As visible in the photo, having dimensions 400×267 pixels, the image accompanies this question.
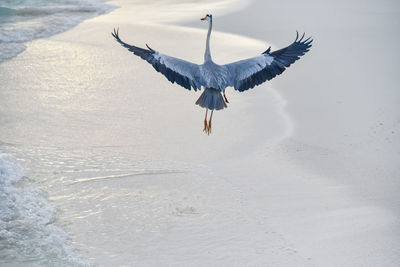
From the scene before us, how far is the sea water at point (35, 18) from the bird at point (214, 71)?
20.6ft

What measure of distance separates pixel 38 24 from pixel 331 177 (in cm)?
Result: 1166

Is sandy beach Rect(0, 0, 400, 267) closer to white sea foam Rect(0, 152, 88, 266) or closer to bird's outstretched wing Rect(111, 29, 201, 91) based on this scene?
white sea foam Rect(0, 152, 88, 266)

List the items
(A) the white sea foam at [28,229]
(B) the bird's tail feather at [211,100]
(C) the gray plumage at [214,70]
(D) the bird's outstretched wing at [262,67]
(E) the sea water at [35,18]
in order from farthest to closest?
(E) the sea water at [35,18] → (D) the bird's outstretched wing at [262,67] → (C) the gray plumage at [214,70] → (B) the bird's tail feather at [211,100] → (A) the white sea foam at [28,229]

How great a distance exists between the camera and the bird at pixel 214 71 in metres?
7.45

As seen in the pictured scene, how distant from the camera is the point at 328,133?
8.94 meters

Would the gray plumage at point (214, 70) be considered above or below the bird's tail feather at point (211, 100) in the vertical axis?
above

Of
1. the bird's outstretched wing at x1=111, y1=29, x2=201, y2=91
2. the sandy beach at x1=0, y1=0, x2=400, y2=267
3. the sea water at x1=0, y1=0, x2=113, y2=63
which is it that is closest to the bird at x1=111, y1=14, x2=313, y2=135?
the bird's outstretched wing at x1=111, y1=29, x2=201, y2=91

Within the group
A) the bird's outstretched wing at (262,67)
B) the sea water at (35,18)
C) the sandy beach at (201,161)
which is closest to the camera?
the sandy beach at (201,161)

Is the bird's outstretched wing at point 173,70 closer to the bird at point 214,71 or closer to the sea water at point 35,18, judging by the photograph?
the bird at point 214,71

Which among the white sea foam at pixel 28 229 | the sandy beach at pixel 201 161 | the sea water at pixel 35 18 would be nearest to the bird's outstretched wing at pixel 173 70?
the sandy beach at pixel 201 161

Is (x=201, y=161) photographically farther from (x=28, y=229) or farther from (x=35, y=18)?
(x=35, y=18)

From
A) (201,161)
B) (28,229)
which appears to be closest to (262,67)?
(201,161)

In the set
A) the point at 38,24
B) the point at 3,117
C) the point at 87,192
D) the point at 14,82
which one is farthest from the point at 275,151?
the point at 38,24

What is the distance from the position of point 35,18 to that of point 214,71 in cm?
1198
